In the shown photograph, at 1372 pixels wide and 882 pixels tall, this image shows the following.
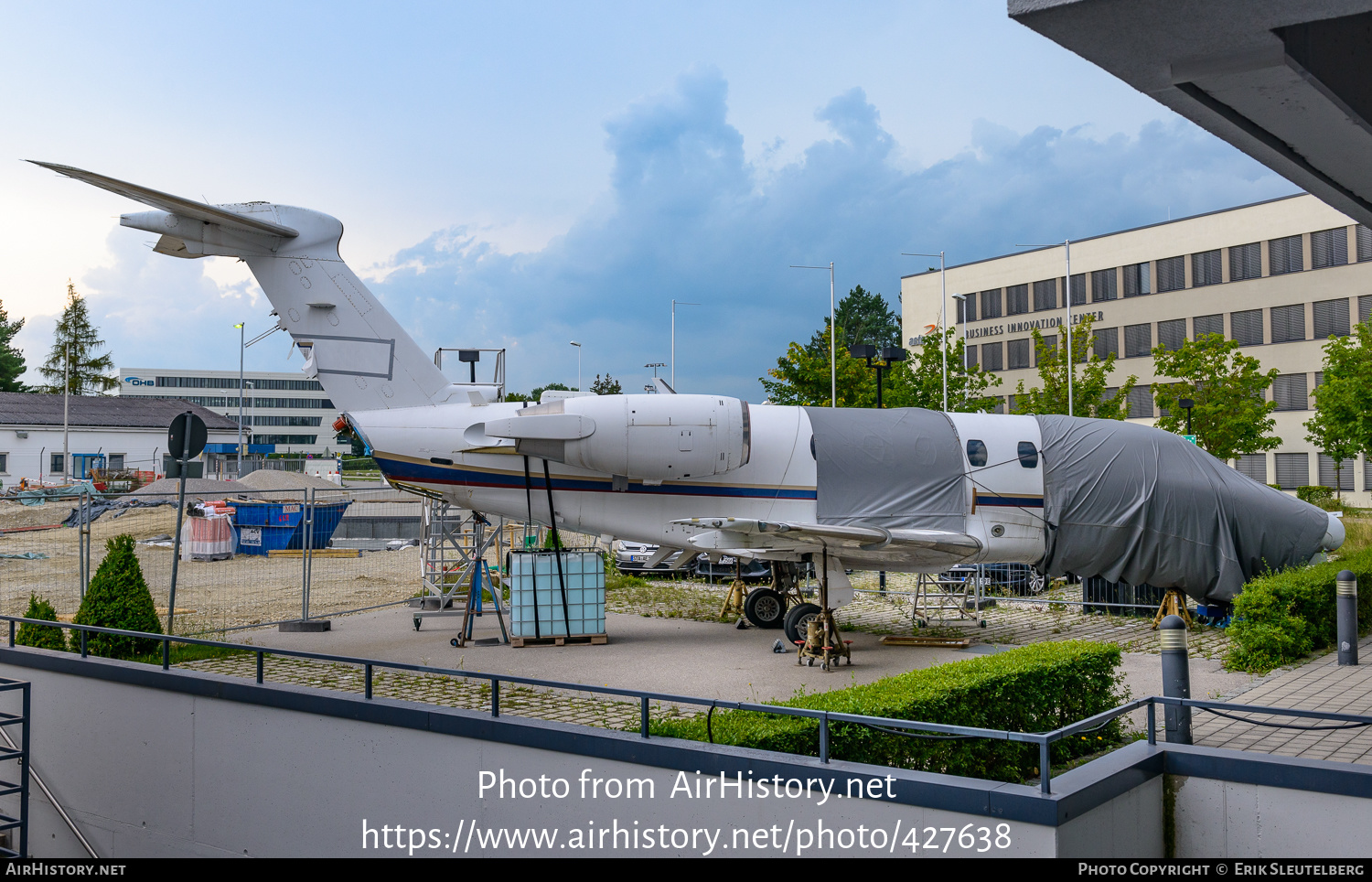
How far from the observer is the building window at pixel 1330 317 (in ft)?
155

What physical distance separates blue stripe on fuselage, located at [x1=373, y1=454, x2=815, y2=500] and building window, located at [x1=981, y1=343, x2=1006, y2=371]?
4884 centimetres

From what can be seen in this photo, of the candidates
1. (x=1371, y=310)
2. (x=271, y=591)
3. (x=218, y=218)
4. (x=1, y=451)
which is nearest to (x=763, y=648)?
(x=218, y=218)

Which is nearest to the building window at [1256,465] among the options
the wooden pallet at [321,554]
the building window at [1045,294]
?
the building window at [1045,294]

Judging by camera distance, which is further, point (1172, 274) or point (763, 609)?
point (1172, 274)

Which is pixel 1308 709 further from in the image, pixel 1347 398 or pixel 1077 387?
pixel 1077 387

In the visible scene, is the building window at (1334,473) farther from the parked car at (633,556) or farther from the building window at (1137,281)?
the parked car at (633,556)

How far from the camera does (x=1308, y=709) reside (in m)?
10.1

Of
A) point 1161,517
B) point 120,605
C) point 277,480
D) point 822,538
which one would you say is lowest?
point 120,605

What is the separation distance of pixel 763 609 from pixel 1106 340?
45.6 m

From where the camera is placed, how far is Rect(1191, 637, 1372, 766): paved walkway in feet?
27.9

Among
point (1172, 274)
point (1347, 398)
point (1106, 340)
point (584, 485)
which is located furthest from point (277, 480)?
point (1172, 274)

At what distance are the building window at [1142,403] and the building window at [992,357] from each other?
312 inches

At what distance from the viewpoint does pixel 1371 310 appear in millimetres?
45188
